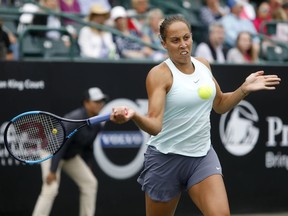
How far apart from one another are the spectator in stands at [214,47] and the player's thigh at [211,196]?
5.21 meters

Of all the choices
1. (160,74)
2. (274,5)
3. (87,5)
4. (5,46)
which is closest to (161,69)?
(160,74)

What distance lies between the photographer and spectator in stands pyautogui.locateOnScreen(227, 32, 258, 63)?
11.4 metres

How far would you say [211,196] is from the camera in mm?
5871

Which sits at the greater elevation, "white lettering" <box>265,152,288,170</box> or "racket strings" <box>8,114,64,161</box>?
"racket strings" <box>8,114,64,161</box>

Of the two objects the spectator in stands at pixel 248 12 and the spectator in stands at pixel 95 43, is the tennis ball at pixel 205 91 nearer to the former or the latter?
the spectator in stands at pixel 95 43

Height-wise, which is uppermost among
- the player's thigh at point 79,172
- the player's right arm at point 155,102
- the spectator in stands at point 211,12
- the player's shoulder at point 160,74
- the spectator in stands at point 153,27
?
the spectator in stands at point 211,12

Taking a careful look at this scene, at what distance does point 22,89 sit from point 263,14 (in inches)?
202

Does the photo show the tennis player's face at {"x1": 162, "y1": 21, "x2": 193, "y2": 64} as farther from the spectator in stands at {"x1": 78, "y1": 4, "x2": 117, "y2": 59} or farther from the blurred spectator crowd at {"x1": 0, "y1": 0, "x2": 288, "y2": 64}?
the spectator in stands at {"x1": 78, "y1": 4, "x2": 117, "y2": 59}

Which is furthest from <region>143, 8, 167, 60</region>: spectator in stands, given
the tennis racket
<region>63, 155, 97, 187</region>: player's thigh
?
the tennis racket

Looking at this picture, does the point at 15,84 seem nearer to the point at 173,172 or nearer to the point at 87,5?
the point at 87,5

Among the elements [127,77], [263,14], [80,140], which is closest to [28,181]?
[80,140]

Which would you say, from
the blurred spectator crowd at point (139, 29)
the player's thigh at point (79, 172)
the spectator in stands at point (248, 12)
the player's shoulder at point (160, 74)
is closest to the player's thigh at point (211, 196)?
the player's shoulder at point (160, 74)

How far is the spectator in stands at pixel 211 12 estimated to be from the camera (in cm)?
1255

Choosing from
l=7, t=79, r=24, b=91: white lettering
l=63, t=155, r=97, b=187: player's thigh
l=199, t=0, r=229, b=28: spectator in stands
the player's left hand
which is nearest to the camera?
the player's left hand
